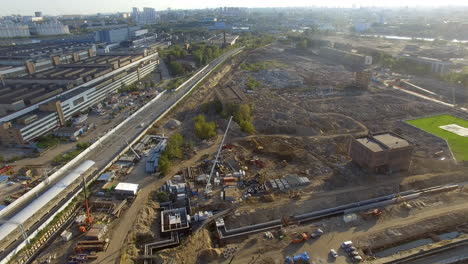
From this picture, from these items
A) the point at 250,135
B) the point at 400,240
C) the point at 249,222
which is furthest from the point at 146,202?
the point at 400,240

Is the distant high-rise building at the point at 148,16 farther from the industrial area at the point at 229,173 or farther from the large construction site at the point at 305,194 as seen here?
the large construction site at the point at 305,194

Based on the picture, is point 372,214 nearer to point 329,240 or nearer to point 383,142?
point 329,240

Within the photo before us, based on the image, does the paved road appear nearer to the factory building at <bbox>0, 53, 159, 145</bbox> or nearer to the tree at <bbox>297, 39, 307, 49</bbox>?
the factory building at <bbox>0, 53, 159, 145</bbox>

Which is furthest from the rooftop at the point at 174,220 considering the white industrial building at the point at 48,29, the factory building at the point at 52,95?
the white industrial building at the point at 48,29

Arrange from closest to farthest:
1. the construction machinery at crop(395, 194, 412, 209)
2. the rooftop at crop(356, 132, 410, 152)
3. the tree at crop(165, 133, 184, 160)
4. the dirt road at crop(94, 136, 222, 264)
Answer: the dirt road at crop(94, 136, 222, 264)
the construction machinery at crop(395, 194, 412, 209)
the rooftop at crop(356, 132, 410, 152)
the tree at crop(165, 133, 184, 160)

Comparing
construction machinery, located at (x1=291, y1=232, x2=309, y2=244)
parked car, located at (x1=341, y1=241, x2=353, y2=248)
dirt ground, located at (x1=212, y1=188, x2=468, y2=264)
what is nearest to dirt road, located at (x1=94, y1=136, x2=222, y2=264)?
dirt ground, located at (x1=212, y1=188, x2=468, y2=264)
